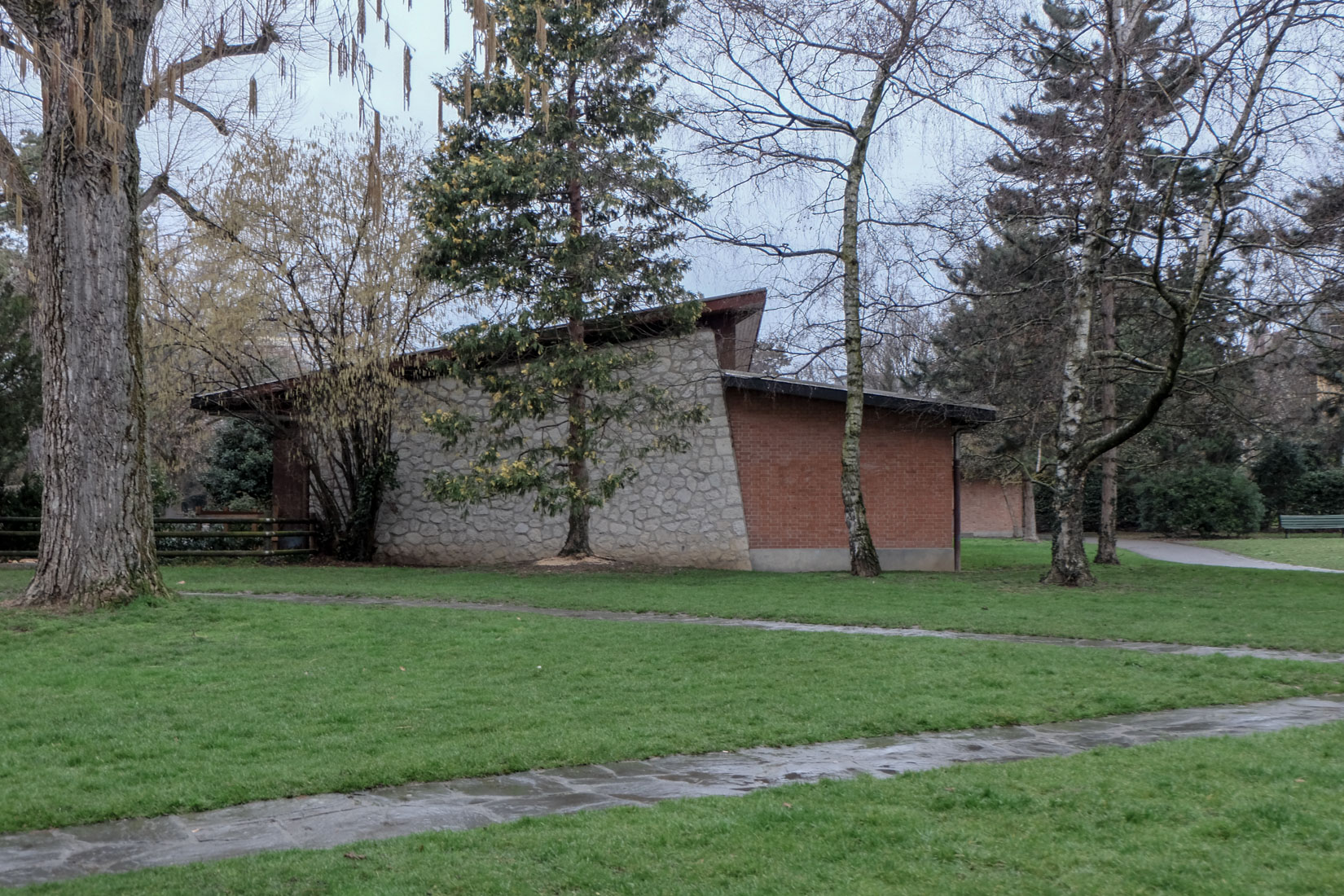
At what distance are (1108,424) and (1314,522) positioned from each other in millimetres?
24620

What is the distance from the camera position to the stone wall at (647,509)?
20.6 metres

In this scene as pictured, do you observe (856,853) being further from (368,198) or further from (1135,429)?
(1135,429)

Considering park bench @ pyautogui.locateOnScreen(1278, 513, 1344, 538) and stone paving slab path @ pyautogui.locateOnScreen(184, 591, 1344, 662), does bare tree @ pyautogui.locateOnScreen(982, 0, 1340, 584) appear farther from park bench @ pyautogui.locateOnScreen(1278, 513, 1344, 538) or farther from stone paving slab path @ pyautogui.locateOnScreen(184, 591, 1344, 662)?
park bench @ pyautogui.locateOnScreen(1278, 513, 1344, 538)

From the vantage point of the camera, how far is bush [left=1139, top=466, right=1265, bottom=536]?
1516 inches

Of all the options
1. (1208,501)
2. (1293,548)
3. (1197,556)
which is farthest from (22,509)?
(1208,501)

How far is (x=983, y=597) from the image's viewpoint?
15.2 m

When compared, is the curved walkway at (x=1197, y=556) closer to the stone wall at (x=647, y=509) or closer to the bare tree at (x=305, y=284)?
the stone wall at (x=647, y=509)

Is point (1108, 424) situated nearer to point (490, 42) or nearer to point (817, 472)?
point (817, 472)

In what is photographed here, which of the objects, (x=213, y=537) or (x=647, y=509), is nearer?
(x=647, y=509)

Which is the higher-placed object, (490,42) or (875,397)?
(490,42)

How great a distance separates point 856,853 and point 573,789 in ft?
5.83

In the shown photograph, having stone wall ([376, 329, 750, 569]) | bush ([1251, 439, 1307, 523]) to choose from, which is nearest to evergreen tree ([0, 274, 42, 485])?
stone wall ([376, 329, 750, 569])

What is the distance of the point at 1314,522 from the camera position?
40625 mm

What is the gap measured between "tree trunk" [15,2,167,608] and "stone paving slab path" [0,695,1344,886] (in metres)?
6.93
